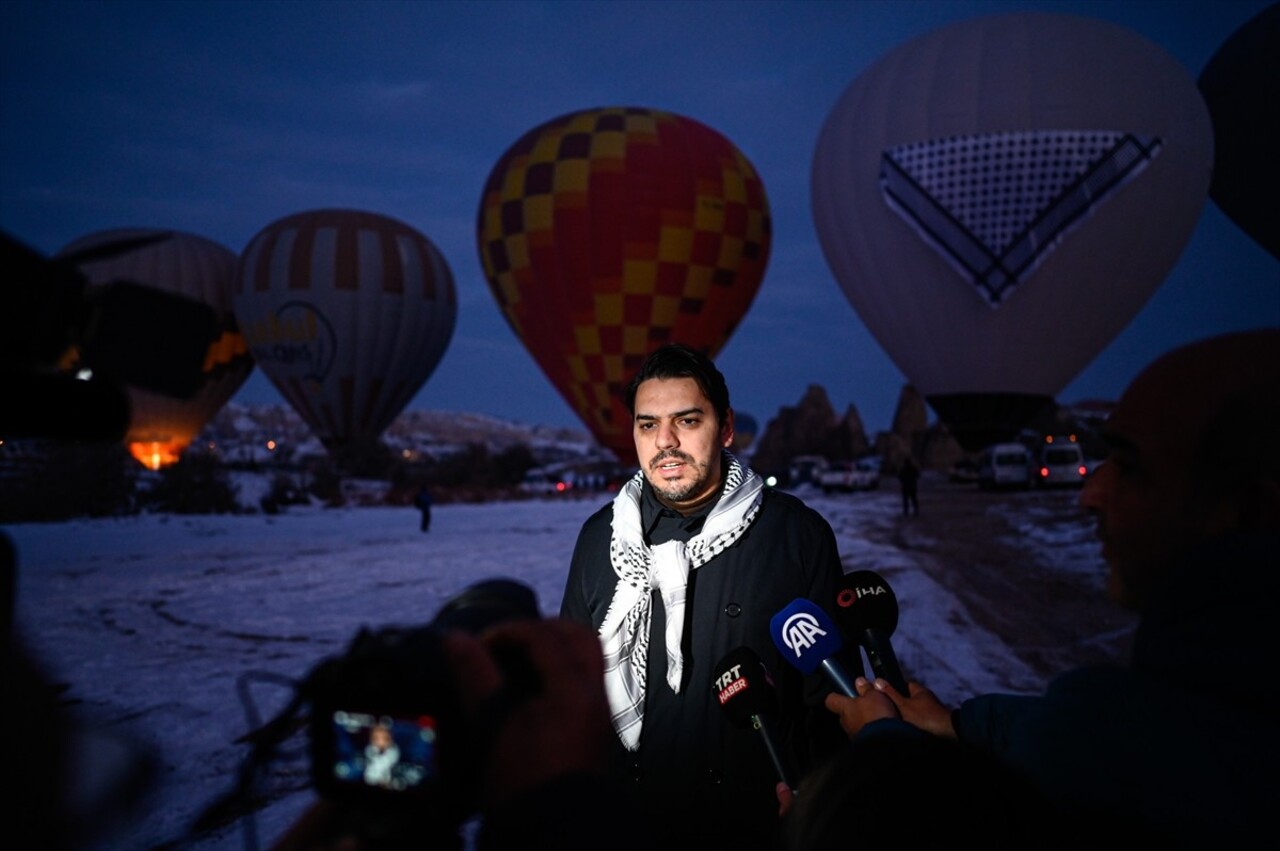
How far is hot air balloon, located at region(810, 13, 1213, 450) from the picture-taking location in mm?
16438

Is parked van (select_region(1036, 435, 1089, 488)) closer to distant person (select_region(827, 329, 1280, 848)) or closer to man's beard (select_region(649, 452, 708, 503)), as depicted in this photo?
man's beard (select_region(649, 452, 708, 503))

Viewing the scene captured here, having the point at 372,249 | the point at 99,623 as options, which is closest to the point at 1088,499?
the point at 99,623

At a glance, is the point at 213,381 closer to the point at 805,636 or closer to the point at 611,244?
the point at 611,244

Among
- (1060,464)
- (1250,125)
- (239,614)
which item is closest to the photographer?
(239,614)

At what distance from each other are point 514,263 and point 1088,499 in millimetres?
19161

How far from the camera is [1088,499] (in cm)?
135

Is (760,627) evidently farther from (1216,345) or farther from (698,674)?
(1216,345)

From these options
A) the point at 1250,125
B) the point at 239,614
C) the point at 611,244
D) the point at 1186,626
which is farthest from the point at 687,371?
the point at 1250,125

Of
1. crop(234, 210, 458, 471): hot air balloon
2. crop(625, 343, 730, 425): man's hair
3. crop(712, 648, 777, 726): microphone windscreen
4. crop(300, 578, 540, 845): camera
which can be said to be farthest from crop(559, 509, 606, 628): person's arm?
crop(234, 210, 458, 471): hot air balloon

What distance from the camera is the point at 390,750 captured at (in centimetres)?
78

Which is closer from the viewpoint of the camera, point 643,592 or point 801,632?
point 801,632

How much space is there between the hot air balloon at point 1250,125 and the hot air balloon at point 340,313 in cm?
2296

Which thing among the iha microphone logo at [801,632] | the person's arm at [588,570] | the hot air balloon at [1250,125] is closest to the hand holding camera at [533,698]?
the iha microphone logo at [801,632]

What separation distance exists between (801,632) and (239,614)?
7484mm
